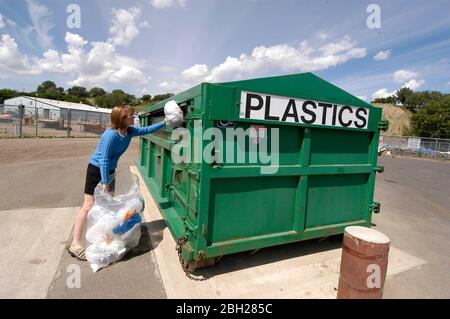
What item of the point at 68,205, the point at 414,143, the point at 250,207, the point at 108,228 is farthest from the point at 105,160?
the point at 414,143

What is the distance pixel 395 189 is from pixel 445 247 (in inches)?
175

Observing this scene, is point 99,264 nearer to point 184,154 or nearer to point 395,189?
point 184,154

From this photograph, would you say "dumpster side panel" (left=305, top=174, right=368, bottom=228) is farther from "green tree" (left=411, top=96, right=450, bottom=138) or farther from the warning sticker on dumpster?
"green tree" (left=411, top=96, right=450, bottom=138)

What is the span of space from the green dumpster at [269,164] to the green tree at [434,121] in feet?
148

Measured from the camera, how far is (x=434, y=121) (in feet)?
129

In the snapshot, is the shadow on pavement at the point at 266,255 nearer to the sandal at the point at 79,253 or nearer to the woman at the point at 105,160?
the sandal at the point at 79,253

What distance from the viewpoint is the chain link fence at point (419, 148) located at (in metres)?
24.2

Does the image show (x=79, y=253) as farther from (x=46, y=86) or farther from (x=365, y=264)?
(x=46, y=86)

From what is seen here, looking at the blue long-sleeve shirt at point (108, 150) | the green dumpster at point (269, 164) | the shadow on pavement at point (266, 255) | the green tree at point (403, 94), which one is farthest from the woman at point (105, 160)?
the green tree at point (403, 94)

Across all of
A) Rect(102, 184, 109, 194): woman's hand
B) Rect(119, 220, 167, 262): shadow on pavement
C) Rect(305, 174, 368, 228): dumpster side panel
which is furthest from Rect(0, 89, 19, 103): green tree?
Rect(305, 174, 368, 228): dumpster side panel

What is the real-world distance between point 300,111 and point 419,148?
2797cm
